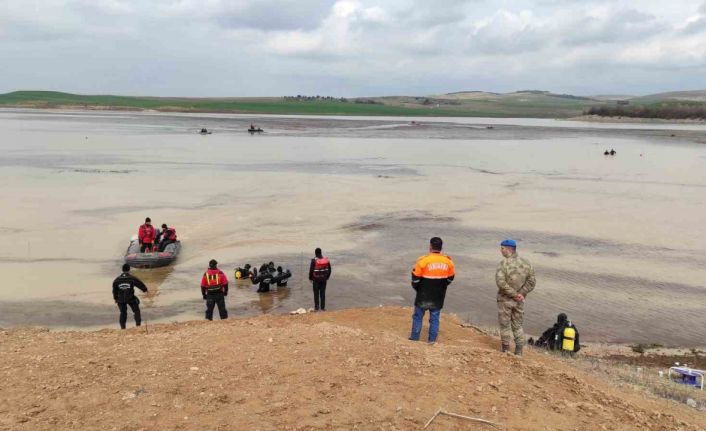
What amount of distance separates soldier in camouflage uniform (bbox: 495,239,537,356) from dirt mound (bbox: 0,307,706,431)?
0.73 meters

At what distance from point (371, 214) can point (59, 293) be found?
568 inches

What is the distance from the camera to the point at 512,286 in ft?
28.6

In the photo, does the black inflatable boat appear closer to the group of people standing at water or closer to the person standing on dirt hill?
the person standing on dirt hill

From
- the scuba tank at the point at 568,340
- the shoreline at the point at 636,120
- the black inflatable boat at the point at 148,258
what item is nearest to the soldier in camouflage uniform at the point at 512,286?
the scuba tank at the point at 568,340

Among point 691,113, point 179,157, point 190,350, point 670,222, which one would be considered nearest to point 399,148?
point 179,157

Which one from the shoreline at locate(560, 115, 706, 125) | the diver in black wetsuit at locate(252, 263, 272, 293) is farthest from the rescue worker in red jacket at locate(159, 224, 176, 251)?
the shoreline at locate(560, 115, 706, 125)

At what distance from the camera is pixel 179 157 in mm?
49531

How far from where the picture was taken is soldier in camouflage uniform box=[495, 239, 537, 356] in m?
8.62

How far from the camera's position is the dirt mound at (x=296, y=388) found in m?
5.95

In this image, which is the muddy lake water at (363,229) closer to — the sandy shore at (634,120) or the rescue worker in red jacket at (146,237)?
the rescue worker in red jacket at (146,237)

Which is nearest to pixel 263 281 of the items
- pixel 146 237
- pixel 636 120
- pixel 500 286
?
pixel 146 237

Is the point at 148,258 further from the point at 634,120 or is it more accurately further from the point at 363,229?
the point at 634,120

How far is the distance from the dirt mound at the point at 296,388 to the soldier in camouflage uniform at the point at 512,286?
733mm

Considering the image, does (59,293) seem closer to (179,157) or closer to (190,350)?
(190,350)
